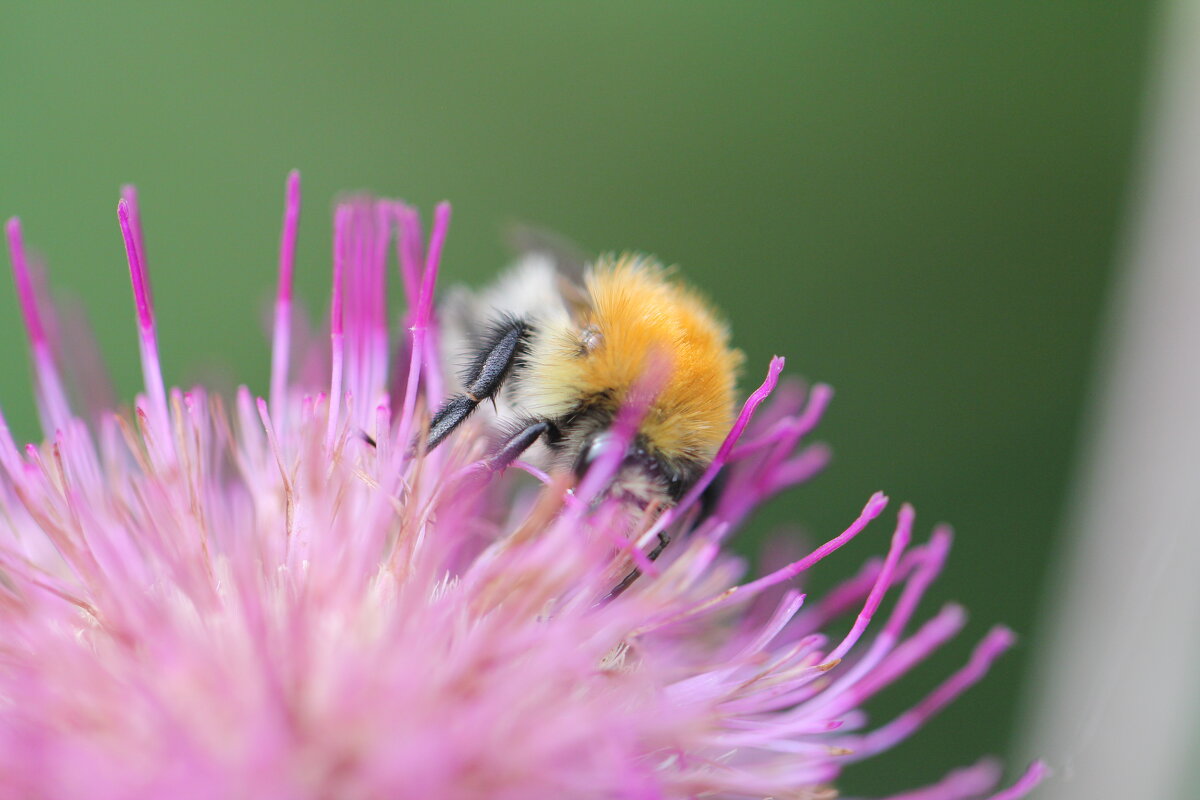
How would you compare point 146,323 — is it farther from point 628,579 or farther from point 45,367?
point 628,579

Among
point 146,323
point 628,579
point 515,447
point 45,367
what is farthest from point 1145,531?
point 45,367

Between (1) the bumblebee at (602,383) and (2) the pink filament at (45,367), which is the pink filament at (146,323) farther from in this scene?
(1) the bumblebee at (602,383)

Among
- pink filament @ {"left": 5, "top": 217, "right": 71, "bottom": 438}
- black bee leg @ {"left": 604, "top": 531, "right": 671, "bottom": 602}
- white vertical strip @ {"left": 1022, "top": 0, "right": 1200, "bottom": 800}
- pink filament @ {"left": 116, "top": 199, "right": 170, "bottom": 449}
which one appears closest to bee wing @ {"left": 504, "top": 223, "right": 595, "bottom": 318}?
black bee leg @ {"left": 604, "top": 531, "right": 671, "bottom": 602}

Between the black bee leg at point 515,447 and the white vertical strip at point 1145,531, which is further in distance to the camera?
the white vertical strip at point 1145,531

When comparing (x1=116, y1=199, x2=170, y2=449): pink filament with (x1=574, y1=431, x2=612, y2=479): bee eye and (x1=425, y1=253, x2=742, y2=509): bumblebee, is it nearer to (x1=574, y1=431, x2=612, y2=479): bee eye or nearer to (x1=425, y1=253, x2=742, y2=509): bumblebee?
(x1=425, y1=253, x2=742, y2=509): bumblebee

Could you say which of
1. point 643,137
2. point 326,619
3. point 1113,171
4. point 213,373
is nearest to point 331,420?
point 326,619

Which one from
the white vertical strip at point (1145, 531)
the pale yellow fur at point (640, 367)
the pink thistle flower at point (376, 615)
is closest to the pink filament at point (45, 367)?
the pink thistle flower at point (376, 615)

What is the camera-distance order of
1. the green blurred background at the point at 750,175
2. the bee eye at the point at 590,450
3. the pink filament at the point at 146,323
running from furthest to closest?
the green blurred background at the point at 750,175, the pink filament at the point at 146,323, the bee eye at the point at 590,450

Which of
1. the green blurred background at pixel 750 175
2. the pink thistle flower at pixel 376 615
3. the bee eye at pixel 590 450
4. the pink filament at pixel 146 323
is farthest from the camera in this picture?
the green blurred background at pixel 750 175
